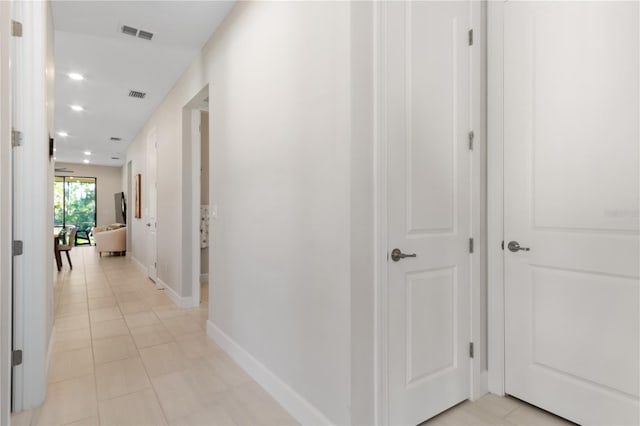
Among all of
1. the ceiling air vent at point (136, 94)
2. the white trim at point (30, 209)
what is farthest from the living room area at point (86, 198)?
the white trim at point (30, 209)

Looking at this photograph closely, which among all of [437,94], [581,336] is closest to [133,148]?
[437,94]

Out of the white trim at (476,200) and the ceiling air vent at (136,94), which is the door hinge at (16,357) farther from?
the ceiling air vent at (136,94)

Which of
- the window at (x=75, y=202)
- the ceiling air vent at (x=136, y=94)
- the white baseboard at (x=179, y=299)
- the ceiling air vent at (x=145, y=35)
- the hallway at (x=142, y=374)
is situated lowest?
the hallway at (x=142, y=374)

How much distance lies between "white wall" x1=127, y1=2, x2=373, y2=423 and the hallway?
244mm

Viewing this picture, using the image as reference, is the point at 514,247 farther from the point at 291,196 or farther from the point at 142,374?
the point at 142,374

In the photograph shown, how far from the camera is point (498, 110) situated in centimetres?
199

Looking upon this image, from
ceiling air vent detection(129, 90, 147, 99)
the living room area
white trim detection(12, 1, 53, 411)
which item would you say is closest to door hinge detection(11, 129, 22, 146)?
white trim detection(12, 1, 53, 411)

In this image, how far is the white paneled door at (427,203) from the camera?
158 cm

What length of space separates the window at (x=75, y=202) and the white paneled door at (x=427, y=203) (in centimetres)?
1245

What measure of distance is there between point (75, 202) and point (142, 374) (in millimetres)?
11176

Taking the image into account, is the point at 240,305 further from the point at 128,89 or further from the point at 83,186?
the point at 83,186

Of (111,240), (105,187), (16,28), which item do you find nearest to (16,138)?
(16,28)

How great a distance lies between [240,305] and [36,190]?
144 cm

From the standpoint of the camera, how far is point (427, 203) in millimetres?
1721
